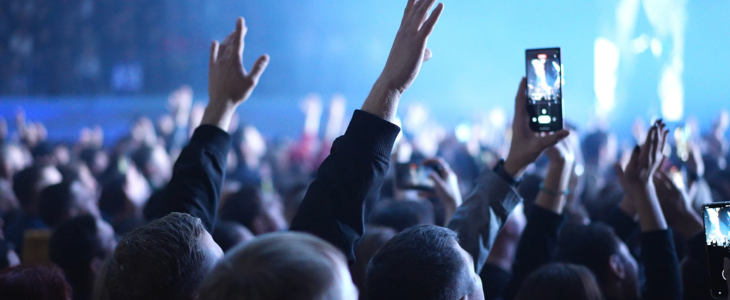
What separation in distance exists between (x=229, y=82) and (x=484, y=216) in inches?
33.0

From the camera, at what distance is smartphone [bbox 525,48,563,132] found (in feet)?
5.59

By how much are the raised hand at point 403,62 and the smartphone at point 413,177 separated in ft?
4.41

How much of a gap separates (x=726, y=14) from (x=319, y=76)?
609 cm

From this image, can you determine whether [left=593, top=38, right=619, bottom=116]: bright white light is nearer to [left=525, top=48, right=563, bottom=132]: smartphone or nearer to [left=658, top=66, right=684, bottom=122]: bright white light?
[left=658, top=66, right=684, bottom=122]: bright white light

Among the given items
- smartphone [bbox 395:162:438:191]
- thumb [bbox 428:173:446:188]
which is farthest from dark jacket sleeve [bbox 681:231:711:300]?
smartphone [bbox 395:162:438:191]

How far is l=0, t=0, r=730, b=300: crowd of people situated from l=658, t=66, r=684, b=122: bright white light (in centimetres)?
596

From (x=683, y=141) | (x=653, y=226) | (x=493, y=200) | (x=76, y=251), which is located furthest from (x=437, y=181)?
(x=683, y=141)

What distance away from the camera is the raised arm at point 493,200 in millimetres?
1633

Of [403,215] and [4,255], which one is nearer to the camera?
[4,255]

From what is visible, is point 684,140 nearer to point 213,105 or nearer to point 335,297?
point 213,105

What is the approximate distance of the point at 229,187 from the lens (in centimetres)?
380

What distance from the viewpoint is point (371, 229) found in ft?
7.45

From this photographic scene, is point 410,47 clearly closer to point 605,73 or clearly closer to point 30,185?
point 30,185

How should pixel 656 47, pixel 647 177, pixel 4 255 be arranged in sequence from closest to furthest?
1. pixel 647 177
2. pixel 4 255
3. pixel 656 47
